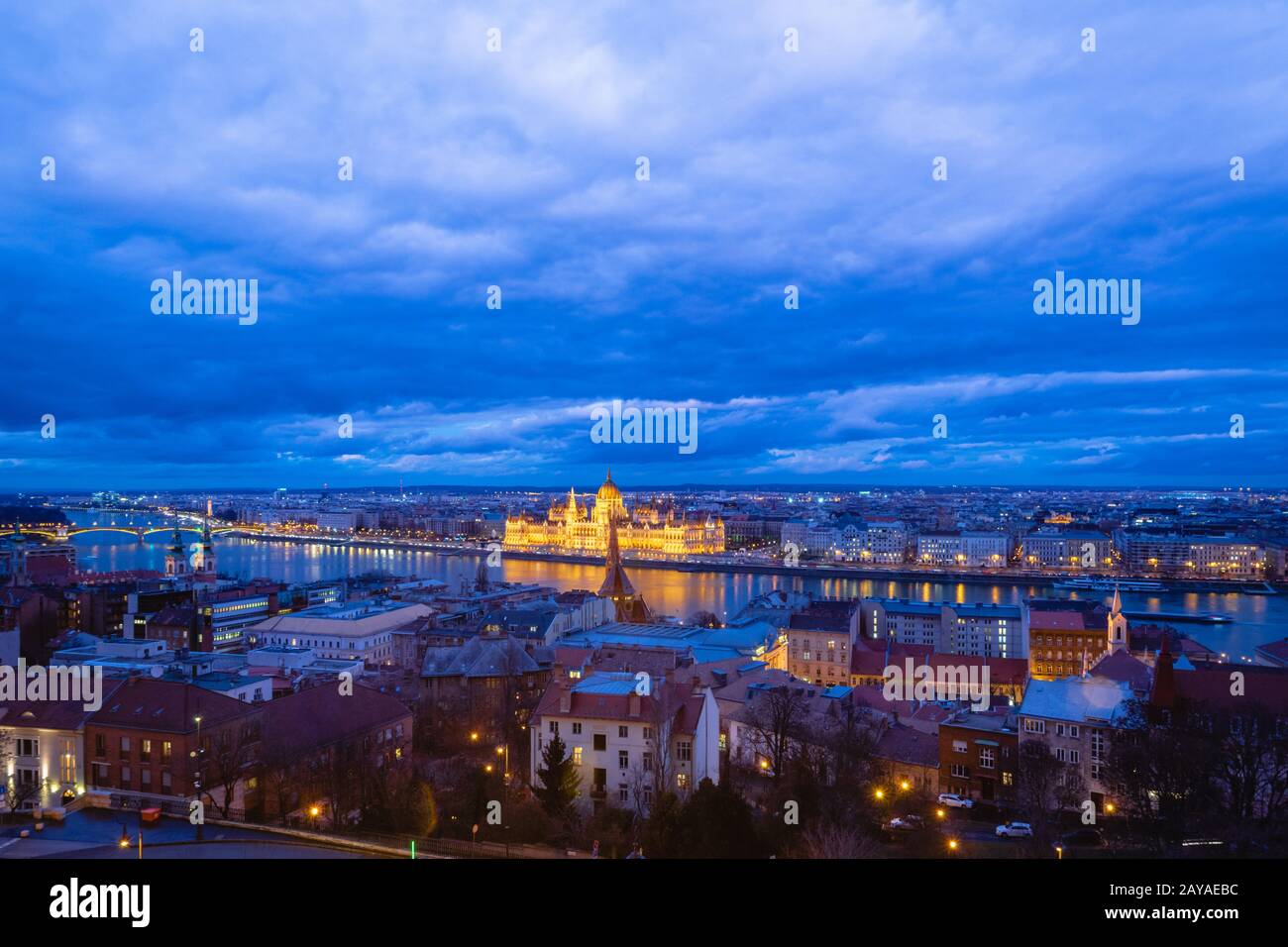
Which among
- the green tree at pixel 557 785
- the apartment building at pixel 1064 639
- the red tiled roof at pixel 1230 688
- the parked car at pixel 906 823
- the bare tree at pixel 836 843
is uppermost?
the bare tree at pixel 836 843

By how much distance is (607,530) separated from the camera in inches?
1943

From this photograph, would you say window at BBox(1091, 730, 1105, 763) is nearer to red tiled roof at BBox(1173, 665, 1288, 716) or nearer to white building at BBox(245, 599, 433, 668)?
red tiled roof at BBox(1173, 665, 1288, 716)

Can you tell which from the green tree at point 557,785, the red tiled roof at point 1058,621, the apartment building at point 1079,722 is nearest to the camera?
the green tree at point 557,785

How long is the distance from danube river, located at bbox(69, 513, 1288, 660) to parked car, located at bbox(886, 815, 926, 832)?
13224 mm

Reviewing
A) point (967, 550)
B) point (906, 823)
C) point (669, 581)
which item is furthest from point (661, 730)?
point (967, 550)

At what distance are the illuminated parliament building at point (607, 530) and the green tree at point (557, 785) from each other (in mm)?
39242

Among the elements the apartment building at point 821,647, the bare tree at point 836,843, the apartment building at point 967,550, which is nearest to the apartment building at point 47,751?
the bare tree at point 836,843

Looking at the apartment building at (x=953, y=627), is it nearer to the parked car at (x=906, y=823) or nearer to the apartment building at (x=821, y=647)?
the apartment building at (x=821, y=647)

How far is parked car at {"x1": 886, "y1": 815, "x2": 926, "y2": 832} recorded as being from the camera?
5551 millimetres

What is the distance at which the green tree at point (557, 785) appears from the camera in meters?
5.82

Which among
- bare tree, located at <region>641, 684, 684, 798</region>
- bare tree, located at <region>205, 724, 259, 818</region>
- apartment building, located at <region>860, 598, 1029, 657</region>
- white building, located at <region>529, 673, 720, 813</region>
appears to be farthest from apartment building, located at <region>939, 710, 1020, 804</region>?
apartment building, located at <region>860, 598, 1029, 657</region>

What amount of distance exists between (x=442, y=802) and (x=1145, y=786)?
178 inches

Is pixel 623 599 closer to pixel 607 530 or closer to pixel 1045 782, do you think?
pixel 1045 782
